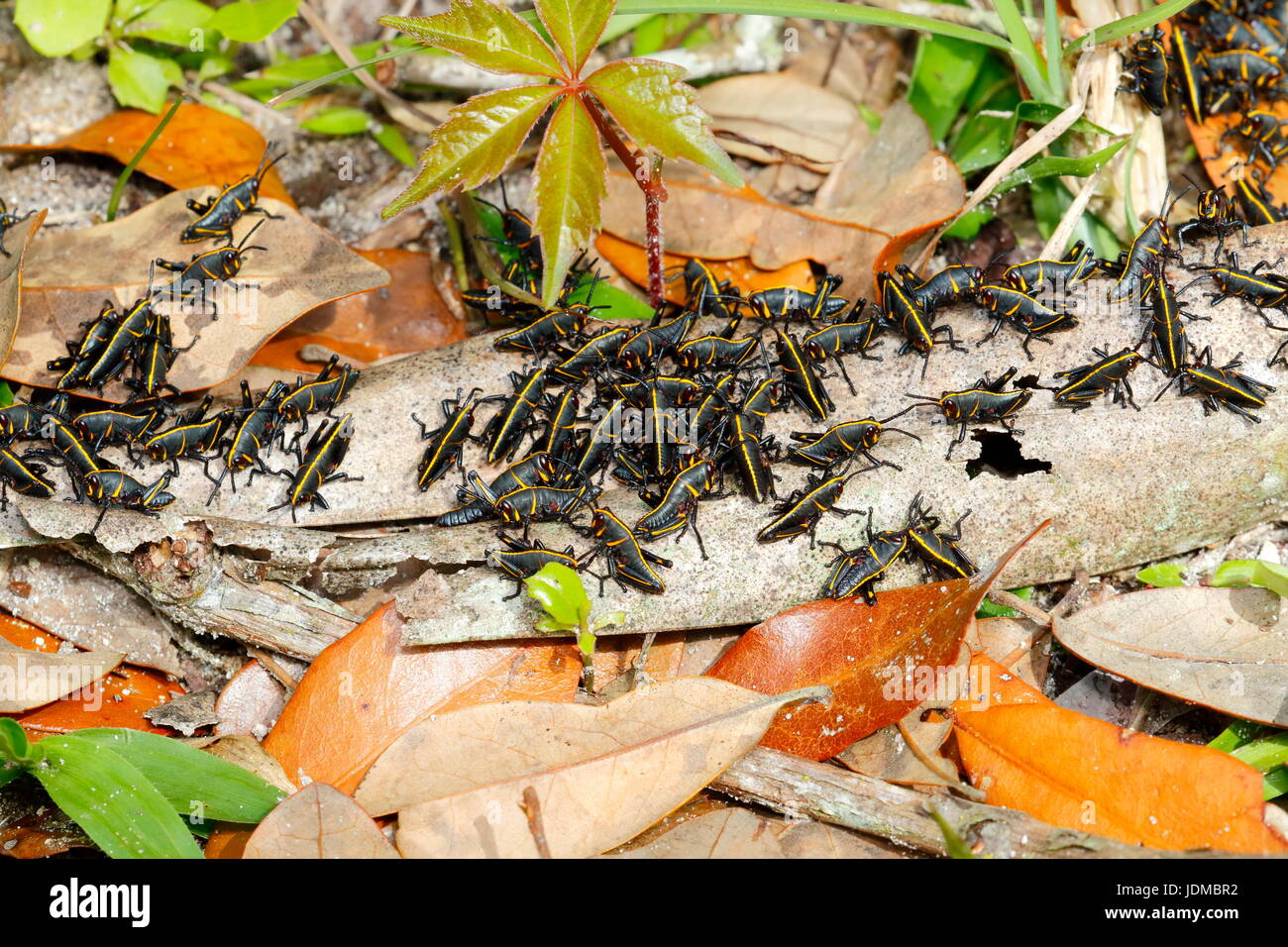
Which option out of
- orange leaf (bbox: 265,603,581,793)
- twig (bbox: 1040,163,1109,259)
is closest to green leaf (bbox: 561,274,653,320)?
orange leaf (bbox: 265,603,581,793)

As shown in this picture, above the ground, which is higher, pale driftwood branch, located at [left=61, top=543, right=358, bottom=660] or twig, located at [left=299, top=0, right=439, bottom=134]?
twig, located at [left=299, top=0, right=439, bottom=134]

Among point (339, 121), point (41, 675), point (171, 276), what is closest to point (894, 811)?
point (41, 675)

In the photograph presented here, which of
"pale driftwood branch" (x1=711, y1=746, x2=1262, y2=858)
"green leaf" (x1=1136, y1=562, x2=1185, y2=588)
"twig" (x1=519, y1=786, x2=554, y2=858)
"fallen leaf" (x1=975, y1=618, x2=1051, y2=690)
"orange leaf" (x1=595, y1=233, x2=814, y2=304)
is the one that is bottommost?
"twig" (x1=519, y1=786, x2=554, y2=858)

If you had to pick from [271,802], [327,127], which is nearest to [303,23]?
[327,127]

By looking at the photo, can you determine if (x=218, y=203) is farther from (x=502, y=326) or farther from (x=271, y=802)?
(x=271, y=802)

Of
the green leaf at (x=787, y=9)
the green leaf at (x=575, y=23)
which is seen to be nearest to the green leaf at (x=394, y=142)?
the green leaf at (x=787, y=9)

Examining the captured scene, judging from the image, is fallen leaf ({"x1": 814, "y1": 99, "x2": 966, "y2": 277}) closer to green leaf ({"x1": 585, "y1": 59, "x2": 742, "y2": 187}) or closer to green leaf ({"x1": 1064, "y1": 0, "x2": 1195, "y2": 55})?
green leaf ({"x1": 1064, "y1": 0, "x2": 1195, "y2": 55})
